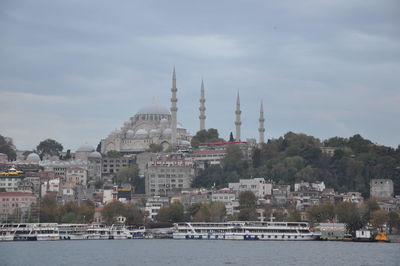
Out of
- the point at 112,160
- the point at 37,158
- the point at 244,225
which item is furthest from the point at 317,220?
the point at 37,158

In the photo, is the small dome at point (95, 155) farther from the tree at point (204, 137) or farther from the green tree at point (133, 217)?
the green tree at point (133, 217)

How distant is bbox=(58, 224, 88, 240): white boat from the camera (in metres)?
101

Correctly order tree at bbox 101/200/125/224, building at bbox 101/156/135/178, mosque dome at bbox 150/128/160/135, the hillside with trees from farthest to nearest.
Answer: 1. mosque dome at bbox 150/128/160/135
2. building at bbox 101/156/135/178
3. the hillside with trees
4. tree at bbox 101/200/125/224

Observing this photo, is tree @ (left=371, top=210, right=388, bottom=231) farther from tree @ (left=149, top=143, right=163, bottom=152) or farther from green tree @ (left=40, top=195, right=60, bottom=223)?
tree @ (left=149, top=143, right=163, bottom=152)

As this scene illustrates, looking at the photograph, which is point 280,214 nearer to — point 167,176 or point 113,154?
point 167,176

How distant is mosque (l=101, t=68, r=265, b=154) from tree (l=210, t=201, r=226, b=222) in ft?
126

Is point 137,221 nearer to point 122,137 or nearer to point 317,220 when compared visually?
point 317,220

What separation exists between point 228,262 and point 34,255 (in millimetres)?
13548

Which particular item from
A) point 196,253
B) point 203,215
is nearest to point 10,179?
point 203,215

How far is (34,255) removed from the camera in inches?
3088

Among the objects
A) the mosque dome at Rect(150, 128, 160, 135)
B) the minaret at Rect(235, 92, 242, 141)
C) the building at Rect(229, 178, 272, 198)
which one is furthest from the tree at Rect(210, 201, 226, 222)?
the mosque dome at Rect(150, 128, 160, 135)

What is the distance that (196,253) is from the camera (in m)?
80.0

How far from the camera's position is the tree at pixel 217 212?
108125 millimetres

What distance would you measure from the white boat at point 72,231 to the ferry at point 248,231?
25.1 feet
